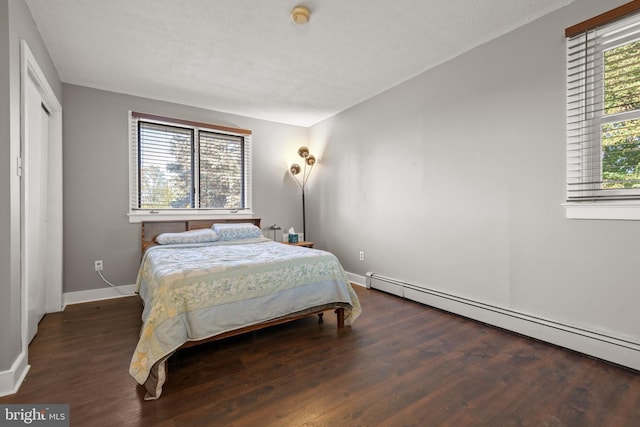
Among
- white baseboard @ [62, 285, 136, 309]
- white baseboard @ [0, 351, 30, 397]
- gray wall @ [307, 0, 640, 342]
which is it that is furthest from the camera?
white baseboard @ [62, 285, 136, 309]

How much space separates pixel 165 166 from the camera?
3965 mm

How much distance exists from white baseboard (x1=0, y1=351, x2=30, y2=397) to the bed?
67 centimetres

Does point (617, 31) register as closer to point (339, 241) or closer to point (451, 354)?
point (451, 354)

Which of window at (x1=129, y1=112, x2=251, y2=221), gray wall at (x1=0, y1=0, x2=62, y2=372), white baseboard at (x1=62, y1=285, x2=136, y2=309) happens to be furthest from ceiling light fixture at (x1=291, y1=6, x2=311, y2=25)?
white baseboard at (x1=62, y1=285, x2=136, y2=309)

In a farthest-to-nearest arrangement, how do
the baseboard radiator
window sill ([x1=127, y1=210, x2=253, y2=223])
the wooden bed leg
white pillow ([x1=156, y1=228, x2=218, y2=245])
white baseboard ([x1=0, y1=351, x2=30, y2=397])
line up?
window sill ([x1=127, y1=210, x2=253, y2=223])
white pillow ([x1=156, y1=228, x2=218, y2=245])
the wooden bed leg
the baseboard radiator
white baseboard ([x1=0, y1=351, x2=30, y2=397])

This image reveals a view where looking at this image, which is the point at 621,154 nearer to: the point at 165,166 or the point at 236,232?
the point at 236,232

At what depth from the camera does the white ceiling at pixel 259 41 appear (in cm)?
218

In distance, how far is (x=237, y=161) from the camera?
453cm

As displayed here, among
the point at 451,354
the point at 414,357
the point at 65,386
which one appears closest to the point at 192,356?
the point at 65,386

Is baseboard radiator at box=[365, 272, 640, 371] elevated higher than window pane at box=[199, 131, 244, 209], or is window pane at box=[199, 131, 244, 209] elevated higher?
window pane at box=[199, 131, 244, 209]

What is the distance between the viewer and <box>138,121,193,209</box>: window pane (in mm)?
3830

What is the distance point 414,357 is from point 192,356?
1.57 m

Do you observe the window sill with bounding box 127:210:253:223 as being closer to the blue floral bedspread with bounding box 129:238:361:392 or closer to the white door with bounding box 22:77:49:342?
the white door with bounding box 22:77:49:342

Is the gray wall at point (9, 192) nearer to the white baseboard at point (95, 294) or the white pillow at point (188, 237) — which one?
the white pillow at point (188, 237)
